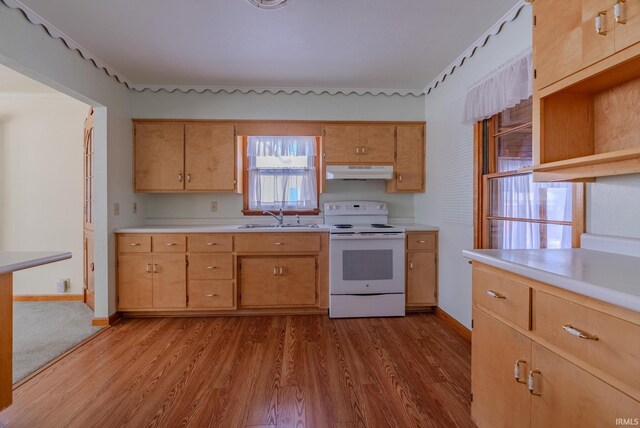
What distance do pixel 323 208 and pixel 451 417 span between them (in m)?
2.47

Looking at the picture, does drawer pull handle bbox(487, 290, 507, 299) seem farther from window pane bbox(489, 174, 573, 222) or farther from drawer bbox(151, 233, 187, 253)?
drawer bbox(151, 233, 187, 253)

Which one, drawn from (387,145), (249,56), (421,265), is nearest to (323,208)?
(387,145)

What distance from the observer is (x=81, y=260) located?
362 centimetres

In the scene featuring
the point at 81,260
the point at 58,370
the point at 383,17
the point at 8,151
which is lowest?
the point at 58,370

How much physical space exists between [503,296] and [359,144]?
2.47 meters

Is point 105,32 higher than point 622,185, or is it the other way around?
point 105,32

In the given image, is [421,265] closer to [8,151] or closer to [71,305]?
[71,305]

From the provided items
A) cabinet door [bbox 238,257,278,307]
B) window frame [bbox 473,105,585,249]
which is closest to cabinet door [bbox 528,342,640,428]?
window frame [bbox 473,105,585,249]

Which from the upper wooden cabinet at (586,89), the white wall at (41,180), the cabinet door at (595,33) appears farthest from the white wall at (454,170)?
the white wall at (41,180)

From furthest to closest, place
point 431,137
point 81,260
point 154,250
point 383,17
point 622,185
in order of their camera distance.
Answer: point 81,260 < point 431,137 < point 154,250 < point 383,17 < point 622,185

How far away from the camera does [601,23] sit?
1149 millimetres

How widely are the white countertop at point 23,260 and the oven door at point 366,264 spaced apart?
7.08 feet

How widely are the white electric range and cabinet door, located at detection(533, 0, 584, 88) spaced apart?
1.90 m

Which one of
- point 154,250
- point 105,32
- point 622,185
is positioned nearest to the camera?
point 622,185
